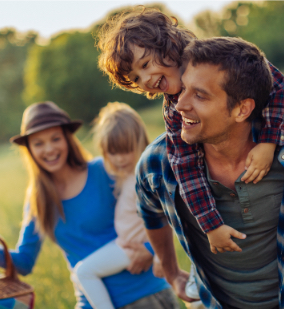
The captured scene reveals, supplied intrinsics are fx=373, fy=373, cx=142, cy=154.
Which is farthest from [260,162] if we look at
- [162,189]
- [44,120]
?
[44,120]

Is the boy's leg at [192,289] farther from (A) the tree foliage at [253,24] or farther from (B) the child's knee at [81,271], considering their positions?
(A) the tree foliage at [253,24]

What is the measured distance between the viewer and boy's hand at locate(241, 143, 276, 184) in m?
1.71

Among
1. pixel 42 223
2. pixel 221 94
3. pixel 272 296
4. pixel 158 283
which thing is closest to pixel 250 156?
pixel 221 94

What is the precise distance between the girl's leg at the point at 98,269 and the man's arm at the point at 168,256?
416mm

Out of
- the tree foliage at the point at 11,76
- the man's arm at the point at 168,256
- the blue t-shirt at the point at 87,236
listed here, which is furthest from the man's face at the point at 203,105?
the tree foliage at the point at 11,76

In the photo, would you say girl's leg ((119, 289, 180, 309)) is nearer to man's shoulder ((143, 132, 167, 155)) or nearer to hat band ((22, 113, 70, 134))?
man's shoulder ((143, 132, 167, 155))

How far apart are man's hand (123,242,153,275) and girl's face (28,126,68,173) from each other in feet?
2.81

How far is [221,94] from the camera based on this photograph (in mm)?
1688

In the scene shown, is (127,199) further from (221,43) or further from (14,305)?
(221,43)

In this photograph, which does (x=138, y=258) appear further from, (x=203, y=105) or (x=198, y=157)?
(x=203, y=105)

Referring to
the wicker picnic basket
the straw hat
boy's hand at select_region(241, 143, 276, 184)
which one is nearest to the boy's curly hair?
boy's hand at select_region(241, 143, 276, 184)

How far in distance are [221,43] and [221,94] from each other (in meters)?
0.23

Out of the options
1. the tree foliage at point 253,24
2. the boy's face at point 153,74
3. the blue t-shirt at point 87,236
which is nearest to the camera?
the boy's face at point 153,74

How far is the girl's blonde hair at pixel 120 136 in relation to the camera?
288 centimetres
